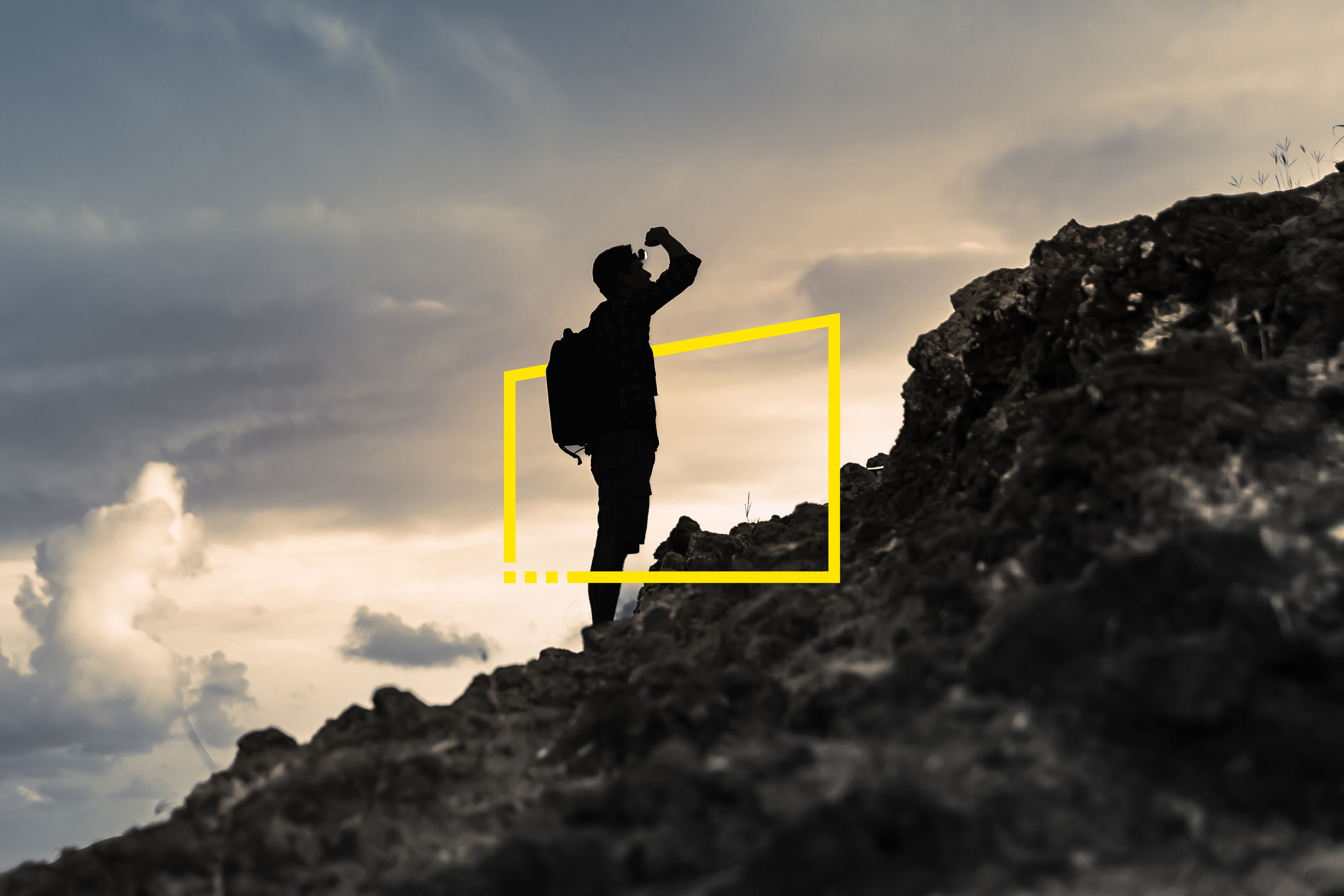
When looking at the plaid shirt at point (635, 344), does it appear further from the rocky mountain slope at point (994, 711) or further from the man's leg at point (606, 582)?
the rocky mountain slope at point (994, 711)

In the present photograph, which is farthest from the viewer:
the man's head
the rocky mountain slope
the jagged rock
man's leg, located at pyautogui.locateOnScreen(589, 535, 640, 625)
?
the jagged rock

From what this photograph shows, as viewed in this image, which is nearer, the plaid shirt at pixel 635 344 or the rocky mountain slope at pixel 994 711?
the rocky mountain slope at pixel 994 711

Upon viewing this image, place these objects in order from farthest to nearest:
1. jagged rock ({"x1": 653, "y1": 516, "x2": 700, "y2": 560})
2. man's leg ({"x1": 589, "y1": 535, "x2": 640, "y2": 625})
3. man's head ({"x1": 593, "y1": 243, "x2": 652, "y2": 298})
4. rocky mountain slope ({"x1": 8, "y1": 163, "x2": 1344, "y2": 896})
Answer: jagged rock ({"x1": 653, "y1": 516, "x2": 700, "y2": 560})
man's head ({"x1": 593, "y1": 243, "x2": 652, "y2": 298})
man's leg ({"x1": 589, "y1": 535, "x2": 640, "y2": 625})
rocky mountain slope ({"x1": 8, "y1": 163, "x2": 1344, "y2": 896})

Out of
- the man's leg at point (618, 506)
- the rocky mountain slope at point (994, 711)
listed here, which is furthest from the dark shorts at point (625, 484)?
the rocky mountain slope at point (994, 711)

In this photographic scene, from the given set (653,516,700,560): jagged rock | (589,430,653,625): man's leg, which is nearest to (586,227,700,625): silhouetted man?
(589,430,653,625): man's leg

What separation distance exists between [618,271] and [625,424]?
129 cm

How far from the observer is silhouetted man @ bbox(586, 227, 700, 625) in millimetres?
6668

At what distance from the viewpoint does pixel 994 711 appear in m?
2.79

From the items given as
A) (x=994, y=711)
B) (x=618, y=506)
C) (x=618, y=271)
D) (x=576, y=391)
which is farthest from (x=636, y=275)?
(x=994, y=711)

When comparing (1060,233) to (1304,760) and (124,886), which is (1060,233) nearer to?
(1304,760)

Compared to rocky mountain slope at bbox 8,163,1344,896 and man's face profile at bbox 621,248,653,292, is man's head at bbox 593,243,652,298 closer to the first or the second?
man's face profile at bbox 621,248,653,292

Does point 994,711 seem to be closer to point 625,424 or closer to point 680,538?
point 625,424

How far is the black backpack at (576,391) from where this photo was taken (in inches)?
269

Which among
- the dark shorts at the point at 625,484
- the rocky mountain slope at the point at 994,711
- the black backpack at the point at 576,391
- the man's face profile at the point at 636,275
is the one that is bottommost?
the rocky mountain slope at the point at 994,711
